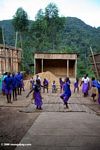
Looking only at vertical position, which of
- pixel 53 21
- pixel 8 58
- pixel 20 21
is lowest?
pixel 8 58

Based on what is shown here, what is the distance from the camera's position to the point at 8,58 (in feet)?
106

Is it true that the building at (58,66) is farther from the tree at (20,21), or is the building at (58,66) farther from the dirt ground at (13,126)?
the dirt ground at (13,126)

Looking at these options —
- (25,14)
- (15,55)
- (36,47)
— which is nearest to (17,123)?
(15,55)

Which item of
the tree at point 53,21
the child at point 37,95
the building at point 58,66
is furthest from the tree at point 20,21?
the child at point 37,95

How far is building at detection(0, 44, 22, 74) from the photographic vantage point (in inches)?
1171

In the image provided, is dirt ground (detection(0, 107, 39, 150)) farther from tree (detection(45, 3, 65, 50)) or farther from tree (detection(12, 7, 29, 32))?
tree (detection(45, 3, 65, 50))

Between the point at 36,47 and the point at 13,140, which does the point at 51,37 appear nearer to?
the point at 36,47

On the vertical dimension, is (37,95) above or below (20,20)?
below

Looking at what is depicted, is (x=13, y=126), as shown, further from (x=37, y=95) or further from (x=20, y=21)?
(x=20, y=21)

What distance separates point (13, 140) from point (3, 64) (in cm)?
2128

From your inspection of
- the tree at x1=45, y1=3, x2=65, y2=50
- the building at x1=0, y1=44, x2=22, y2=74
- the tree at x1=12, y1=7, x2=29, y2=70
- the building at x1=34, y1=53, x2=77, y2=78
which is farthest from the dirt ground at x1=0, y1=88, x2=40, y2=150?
the tree at x1=45, y1=3, x2=65, y2=50

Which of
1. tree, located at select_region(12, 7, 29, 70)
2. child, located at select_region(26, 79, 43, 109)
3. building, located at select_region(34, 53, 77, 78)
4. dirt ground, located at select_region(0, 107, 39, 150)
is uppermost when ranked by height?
tree, located at select_region(12, 7, 29, 70)

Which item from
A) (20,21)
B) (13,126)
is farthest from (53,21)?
(13,126)

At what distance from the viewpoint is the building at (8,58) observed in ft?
97.6
